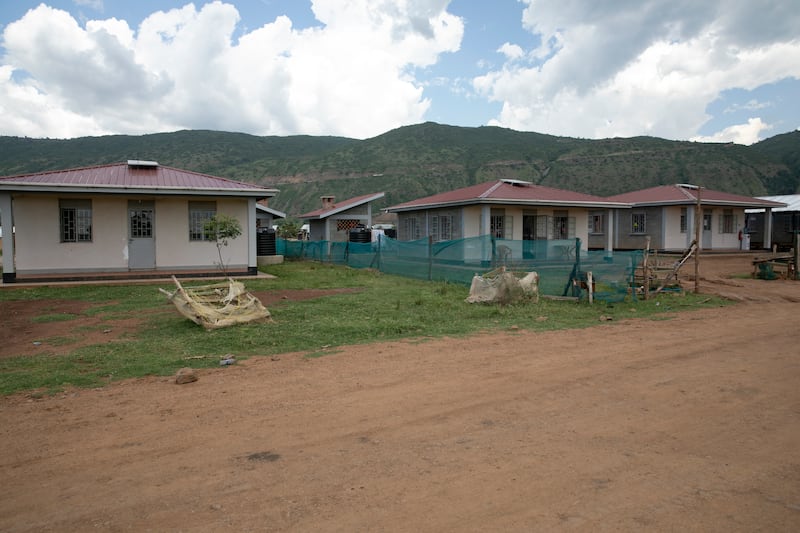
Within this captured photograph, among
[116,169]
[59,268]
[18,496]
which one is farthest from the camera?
[116,169]

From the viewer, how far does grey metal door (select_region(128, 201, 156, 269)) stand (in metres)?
18.2

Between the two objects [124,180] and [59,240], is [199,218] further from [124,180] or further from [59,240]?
[59,240]

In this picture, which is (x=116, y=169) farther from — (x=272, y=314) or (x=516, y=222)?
(x=516, y=222)

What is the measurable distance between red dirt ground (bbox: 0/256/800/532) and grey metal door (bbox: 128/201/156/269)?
13175 mm

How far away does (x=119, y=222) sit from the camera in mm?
18062

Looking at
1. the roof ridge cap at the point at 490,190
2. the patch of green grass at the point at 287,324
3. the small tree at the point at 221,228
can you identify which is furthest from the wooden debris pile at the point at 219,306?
the roof ridge cap at the point at 490,190

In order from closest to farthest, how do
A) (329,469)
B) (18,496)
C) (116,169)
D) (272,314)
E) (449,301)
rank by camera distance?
(18,496), (329,469), (272,314), (449,301), (116,169)

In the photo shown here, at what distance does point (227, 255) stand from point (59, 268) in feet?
16.8

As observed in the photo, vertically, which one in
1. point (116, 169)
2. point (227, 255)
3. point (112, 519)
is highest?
point (116, 169)

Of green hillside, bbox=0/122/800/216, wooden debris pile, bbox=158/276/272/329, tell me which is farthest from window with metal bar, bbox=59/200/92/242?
green hillside, bbox=0/122/800/216

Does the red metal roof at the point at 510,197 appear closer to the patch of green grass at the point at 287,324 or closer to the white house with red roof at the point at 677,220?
the white house with red roof at the point at 677,220

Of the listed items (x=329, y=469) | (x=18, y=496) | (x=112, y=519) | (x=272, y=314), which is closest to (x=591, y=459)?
(x=329, y=469)

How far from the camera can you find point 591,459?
3973 millimetres

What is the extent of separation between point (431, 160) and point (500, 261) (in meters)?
68.3
